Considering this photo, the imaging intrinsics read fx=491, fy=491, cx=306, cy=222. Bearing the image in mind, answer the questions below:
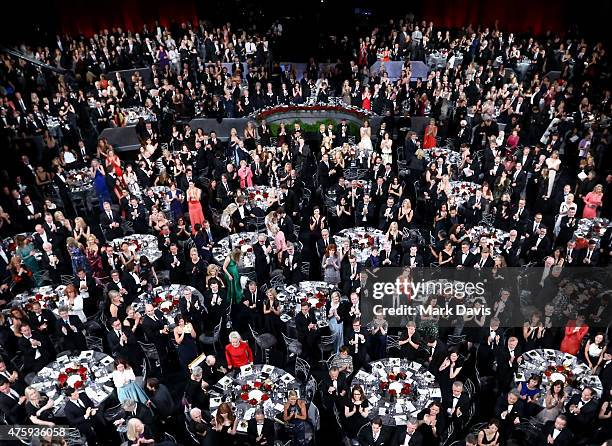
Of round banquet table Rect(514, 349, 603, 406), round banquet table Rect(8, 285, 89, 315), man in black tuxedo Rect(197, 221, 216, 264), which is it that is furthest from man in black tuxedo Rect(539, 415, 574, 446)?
round banquet table Rect(8, 285, 89, 315)

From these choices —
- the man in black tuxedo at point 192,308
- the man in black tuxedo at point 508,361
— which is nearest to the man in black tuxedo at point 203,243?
the man in black tuxedo at point 192,308

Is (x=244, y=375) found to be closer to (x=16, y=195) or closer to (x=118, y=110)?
(x=16, y=195)

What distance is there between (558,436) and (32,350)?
713 cm

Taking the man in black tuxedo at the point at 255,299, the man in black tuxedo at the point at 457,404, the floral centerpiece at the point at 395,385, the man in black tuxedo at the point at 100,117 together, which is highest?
the man in black tuxedo at the point at 100,117

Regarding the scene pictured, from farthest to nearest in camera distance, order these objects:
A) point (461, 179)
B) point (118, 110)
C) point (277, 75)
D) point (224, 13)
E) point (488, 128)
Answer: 1. point (224, 13)
2. point (277, 75)
3. point (118, 110)
4. point (488, 128)
5. point (461, 179)

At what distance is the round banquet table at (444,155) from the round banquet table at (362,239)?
3.68 metres

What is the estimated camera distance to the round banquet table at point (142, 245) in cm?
911

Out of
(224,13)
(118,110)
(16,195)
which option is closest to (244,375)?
(16,195)

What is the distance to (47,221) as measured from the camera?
9.39m

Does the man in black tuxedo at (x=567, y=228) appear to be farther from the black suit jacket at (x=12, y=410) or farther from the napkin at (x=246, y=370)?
the black suit jacket at (x=12, y=410)

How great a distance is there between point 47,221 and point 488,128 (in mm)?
10870

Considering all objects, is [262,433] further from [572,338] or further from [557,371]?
[572,338]

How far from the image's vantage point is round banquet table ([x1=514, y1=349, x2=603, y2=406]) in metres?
6.45

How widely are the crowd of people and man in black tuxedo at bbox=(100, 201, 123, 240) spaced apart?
0.13ft
